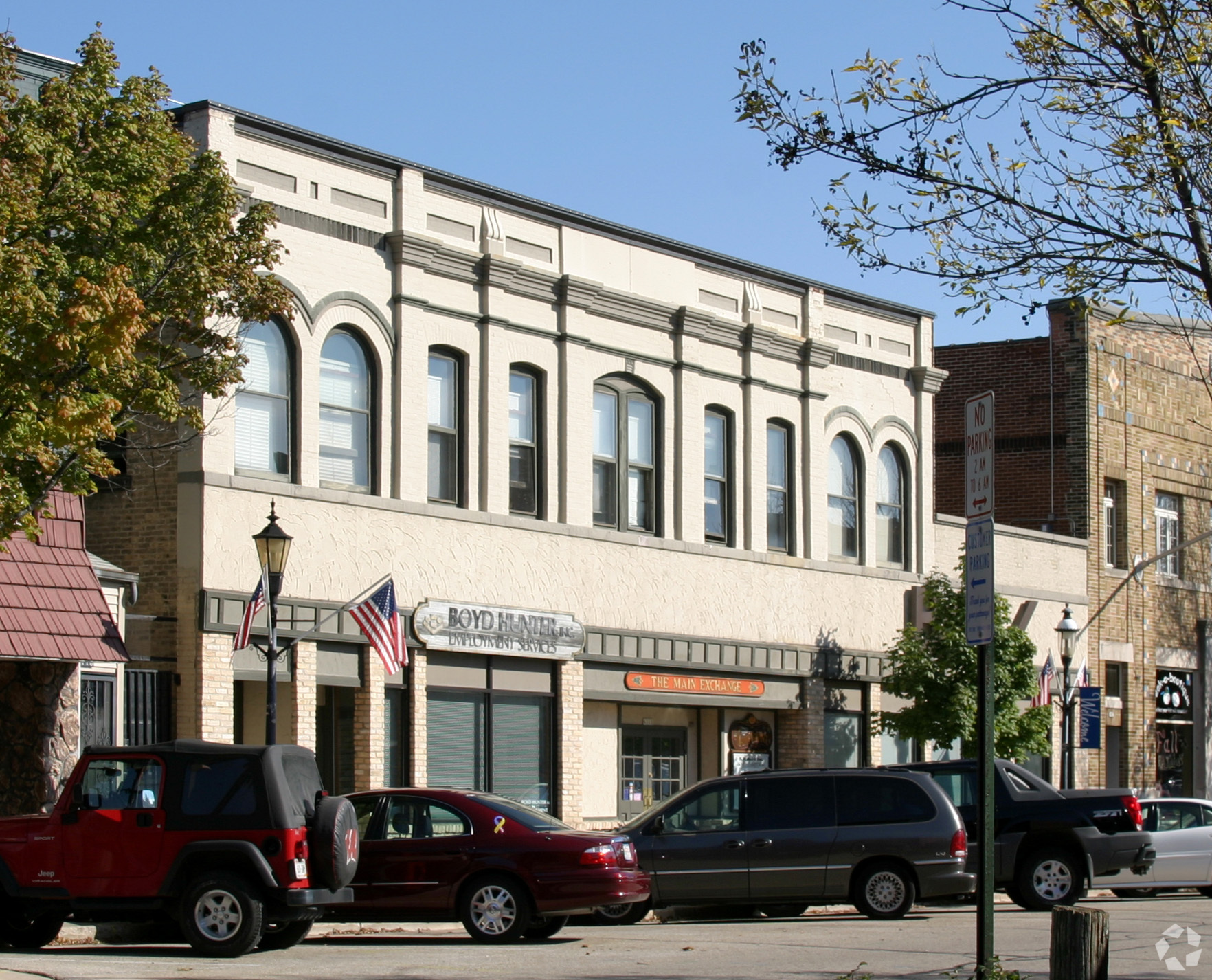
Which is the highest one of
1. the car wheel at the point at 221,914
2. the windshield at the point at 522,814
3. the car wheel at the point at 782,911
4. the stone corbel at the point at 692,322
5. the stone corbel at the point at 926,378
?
the stone corbel at the point at 692,322

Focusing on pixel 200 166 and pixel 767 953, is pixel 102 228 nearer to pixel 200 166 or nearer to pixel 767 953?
pixel 200 166

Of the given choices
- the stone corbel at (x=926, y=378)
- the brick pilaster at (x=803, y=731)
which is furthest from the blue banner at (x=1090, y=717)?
the stone corbel at (x=926, y=378)

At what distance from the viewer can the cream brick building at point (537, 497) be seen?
21766 millimetres

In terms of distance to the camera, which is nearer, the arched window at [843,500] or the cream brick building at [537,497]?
the cream brick building at [537,497]

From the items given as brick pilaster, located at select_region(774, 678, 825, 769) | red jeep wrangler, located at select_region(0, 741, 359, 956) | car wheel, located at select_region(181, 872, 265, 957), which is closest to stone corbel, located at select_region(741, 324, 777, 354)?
brick pilaster, located at select_region(774, 678, 825, 769)

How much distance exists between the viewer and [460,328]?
80.0 ft

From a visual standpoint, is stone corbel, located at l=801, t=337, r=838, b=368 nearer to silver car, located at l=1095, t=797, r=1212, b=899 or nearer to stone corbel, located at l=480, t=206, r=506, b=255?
stone corbel, located at l=480, t=206, r=506, b=255

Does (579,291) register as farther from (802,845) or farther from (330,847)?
(330,847)

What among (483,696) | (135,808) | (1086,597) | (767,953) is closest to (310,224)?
(483,696)

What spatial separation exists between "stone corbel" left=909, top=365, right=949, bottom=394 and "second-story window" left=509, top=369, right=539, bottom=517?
9.10 meters

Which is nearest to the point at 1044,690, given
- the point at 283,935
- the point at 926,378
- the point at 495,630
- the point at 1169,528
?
the point at 926,378

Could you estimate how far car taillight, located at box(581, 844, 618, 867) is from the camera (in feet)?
53.2

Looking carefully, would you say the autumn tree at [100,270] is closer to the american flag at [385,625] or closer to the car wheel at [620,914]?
the american flag at [385,625]

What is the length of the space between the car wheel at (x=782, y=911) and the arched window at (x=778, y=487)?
9237 mm
